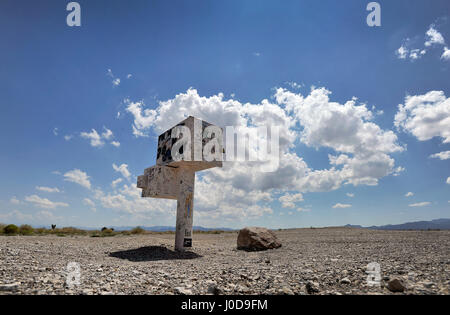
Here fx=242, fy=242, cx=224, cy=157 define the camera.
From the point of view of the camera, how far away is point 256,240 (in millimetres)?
16328

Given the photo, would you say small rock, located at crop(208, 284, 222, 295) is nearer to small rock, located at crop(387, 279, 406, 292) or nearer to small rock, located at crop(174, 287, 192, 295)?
small rock, located at crop(174, 287, 192, 295)

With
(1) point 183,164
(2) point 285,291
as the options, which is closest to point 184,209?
(1) point 183,164

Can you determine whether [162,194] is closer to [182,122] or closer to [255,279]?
[182,122]

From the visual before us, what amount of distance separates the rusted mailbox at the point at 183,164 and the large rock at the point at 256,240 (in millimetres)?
3861

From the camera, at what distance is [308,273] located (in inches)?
294

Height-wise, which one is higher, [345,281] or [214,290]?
[345,281]

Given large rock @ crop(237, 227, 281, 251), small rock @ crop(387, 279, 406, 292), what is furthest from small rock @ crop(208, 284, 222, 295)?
large rock @ crop(237, 227, 281, 251)

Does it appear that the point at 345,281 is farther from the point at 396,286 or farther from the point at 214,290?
the point at 214,290

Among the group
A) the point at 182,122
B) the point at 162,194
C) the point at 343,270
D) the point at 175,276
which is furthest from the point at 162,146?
the point at 343,270

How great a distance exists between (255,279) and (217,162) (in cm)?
949

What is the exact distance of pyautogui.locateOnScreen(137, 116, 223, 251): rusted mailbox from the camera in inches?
598

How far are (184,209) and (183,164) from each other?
9.46ft

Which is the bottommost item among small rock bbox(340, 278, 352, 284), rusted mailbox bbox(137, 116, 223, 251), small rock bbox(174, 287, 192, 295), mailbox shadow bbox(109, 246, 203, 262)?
mailbox shadow bbox(109, 246, 203, 262)
